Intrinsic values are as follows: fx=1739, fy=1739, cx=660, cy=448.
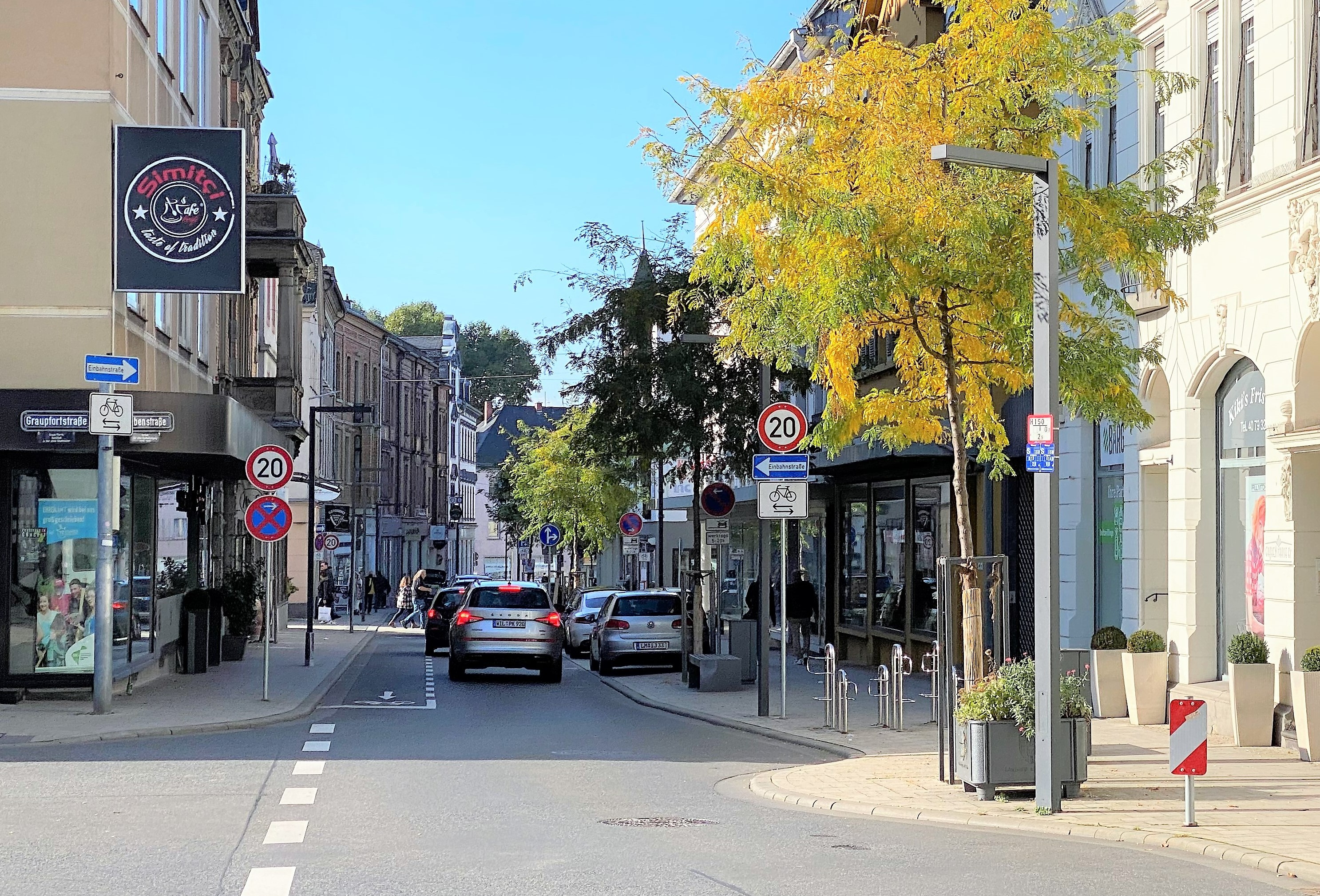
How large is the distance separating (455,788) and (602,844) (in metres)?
3.06

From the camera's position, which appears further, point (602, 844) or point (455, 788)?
point (455, 788)

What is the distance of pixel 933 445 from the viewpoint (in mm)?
24641

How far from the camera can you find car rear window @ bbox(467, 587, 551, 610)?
27.8m

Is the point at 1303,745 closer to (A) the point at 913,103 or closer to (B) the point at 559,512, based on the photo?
(A) the point at 913,103

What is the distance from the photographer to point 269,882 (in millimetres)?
9070

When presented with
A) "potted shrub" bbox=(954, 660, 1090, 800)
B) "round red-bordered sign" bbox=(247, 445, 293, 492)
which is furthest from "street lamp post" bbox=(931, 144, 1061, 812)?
"round red-bordered sign" bbox=(247, 445, 293, 492)

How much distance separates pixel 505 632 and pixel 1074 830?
16914 mm

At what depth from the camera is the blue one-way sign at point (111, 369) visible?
18.8 m

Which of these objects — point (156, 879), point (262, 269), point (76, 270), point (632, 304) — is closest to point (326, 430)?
point (262, 269)

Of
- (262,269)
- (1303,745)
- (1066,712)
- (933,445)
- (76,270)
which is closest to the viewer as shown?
(1066,712)

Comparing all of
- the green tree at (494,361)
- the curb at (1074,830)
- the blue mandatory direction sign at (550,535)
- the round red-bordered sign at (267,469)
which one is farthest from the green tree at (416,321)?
the curb at (1074,830)

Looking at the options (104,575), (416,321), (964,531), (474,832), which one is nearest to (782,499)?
(964,531)

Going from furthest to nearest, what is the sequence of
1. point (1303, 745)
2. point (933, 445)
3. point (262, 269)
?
point (262, 269) → point (933, 445) → point (1303, 745)

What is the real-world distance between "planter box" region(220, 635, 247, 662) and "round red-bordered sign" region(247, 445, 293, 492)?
7584mm
